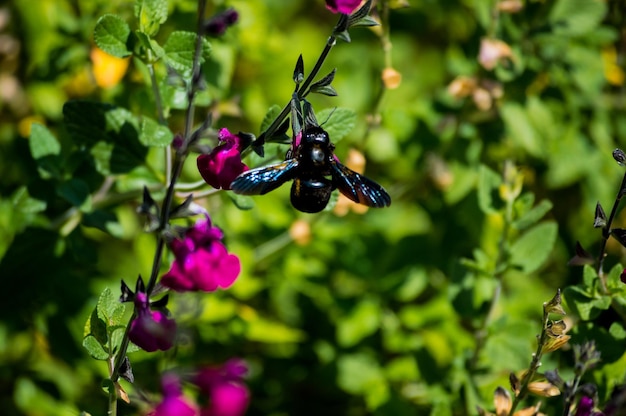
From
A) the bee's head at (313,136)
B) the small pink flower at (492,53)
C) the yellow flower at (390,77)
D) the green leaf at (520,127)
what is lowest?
the green leaf at (520,127)

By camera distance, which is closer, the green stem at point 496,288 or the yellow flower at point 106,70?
the green stem at point 496,288

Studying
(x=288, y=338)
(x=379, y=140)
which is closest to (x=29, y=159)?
(x=288, y=338)

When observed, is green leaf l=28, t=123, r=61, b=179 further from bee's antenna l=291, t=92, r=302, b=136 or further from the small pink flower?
the small pink flower

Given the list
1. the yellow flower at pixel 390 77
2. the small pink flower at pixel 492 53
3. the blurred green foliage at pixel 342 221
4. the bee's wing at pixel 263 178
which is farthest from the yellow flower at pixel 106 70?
the bee's wing at pixel 263 178

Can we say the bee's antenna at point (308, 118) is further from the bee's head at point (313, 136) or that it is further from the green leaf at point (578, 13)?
the green leaf at point (578, 13)

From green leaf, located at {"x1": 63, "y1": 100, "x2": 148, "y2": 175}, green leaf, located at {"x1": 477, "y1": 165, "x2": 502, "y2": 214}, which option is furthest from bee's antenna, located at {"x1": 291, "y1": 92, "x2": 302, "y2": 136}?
green leaf, located at {"x1": 477, "y1": 165, "x2": 502, "y2": 214}

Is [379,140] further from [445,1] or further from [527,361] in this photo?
[527,361]
